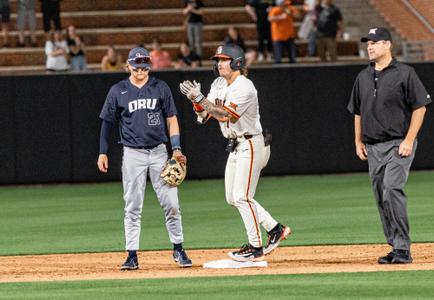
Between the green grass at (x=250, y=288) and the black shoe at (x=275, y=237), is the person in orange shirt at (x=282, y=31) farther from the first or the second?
the green grass at (x=250, y=288)

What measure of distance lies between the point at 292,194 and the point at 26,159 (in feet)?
18.9

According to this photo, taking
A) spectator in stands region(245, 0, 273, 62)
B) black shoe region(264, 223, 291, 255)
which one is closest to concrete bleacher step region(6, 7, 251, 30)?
spectator in stands region(245, 0, 273, 62)

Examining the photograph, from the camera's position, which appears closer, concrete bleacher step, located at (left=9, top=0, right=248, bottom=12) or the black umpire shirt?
the black umpire shirt

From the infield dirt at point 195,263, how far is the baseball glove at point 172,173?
886 mm

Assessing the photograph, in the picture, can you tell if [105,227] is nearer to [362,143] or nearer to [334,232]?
[334,232]

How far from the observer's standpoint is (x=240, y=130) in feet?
37.0

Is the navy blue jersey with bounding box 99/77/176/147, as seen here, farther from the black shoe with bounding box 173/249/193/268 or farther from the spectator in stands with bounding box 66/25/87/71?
the spectator in stands with bounding box 66/25/87/71

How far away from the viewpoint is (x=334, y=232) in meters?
15.0

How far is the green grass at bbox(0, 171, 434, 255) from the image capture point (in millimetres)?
14492

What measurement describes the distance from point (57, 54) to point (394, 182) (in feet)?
52.5

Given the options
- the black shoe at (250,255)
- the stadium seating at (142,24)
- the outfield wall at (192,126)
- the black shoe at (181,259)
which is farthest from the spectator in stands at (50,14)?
the black shoe at (250,255)

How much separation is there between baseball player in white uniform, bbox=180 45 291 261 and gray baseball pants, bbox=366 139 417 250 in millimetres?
1106

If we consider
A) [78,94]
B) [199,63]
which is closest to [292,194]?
[78,94]

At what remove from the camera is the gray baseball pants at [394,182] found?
11087 millimetres
